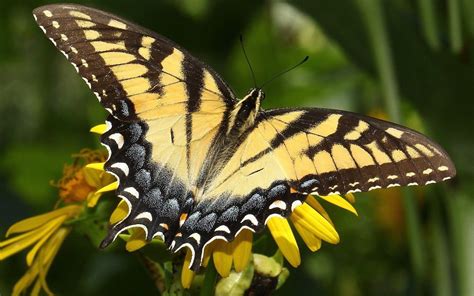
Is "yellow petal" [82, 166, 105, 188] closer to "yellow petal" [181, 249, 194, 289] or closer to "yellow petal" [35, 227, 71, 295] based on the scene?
"yellow petal" [35, 227, 71, 295]

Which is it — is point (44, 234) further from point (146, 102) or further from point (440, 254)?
point (440, 254)

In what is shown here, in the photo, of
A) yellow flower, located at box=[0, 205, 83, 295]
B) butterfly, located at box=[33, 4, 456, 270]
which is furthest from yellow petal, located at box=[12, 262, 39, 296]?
butterfly, located at box=[33, 4, 456, 270]

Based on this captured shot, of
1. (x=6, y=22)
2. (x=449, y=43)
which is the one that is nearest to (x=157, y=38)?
(x=449, y=43)

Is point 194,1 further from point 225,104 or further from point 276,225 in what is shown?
point 276,225

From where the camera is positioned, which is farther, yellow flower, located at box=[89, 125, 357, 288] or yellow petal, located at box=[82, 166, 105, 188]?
yellow petal, located at box=[82, 166, 105, 188]

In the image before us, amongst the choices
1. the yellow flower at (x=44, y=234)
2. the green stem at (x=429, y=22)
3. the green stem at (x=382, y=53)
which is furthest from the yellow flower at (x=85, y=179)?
the green stem at (x=429, y=22)

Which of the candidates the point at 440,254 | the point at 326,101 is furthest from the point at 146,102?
the point at 326,101

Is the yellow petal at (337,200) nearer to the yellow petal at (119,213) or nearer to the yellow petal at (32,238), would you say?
the yellow petal at (119,213)
